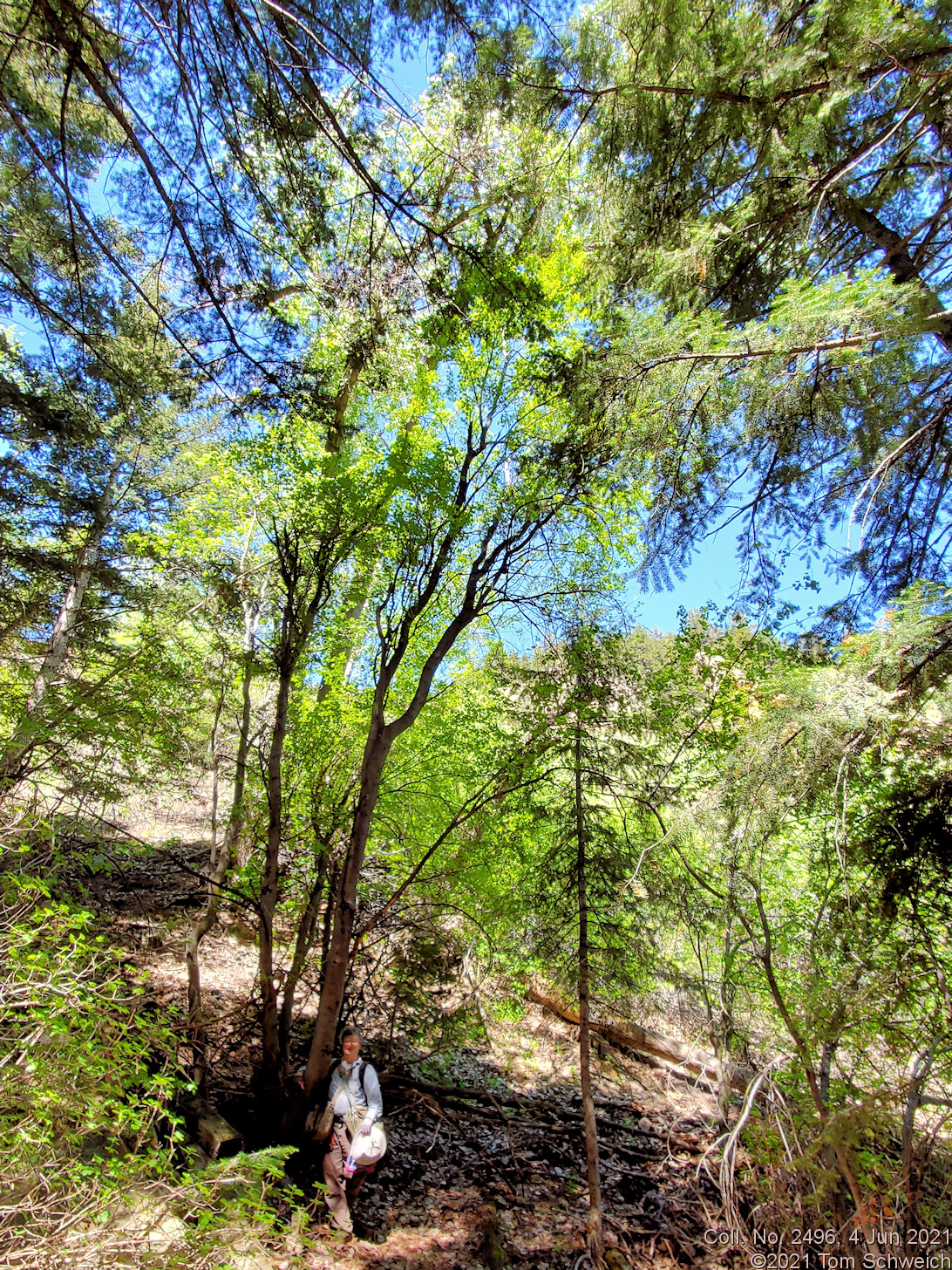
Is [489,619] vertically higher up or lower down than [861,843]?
higher up

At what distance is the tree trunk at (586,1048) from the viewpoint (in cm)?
506

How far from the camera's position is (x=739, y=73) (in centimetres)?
384

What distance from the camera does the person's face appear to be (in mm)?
5754

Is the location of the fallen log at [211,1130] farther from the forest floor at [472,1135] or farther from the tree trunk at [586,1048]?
the tree trunk at [586,1048]

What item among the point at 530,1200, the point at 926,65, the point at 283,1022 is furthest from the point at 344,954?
the point at 926,65

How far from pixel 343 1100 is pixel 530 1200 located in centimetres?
294

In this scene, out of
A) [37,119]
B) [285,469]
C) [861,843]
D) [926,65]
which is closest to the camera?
[926,65]

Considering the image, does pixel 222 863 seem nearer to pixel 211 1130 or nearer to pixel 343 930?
pixel 343 930

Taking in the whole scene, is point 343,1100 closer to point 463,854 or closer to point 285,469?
point 463,854

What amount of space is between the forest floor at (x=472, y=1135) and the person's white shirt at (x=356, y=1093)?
78cm

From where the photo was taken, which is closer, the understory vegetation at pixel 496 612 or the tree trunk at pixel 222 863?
the understory vegetation at pixel 496 612

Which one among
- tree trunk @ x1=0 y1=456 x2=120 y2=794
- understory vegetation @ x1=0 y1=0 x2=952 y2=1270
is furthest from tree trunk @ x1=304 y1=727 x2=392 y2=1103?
tree trunk @ x1=0 y1=456 x2=120 y2=794

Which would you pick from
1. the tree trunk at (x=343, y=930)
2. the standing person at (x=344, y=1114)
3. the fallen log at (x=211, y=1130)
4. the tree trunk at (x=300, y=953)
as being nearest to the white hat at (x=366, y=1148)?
the standing person at (x=344, y=1114)

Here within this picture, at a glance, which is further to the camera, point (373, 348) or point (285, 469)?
point (285, 469)
